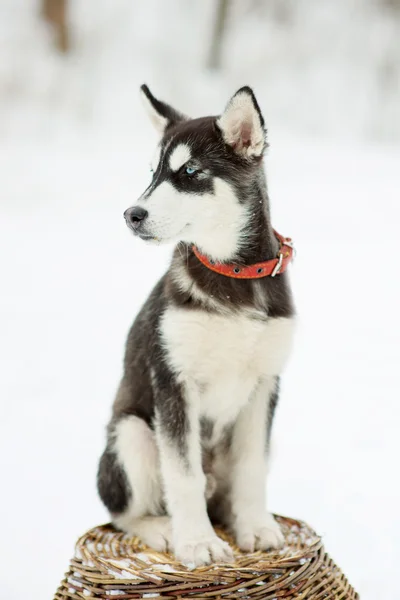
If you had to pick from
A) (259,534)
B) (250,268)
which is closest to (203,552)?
(259,534)

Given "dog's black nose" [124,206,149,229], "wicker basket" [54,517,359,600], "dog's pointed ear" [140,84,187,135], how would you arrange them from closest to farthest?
1. "wicker basket" [54,517,359,600]
2. "dog's black nose" [124,206,149,229]
3. "dog's pointed ear" [140,84,187,135]

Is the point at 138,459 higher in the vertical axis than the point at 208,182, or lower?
lower

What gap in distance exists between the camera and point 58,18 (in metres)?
10.2

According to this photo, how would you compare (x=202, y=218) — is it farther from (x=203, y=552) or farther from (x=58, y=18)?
(x=58, y=18)

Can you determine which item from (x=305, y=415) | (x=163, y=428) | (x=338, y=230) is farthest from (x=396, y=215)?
(x=163, y=428)

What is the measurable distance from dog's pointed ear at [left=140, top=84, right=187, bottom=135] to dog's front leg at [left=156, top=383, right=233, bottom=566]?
3.54 ft

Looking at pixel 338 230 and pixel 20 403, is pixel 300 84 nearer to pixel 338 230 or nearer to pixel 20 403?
pixel 338 230

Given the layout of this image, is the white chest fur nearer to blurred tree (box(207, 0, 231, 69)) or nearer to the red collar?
the red collar

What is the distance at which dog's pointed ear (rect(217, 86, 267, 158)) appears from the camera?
2643 millimetres

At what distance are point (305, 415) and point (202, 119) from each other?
257 centimetres

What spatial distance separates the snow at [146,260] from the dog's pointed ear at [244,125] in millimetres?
1446

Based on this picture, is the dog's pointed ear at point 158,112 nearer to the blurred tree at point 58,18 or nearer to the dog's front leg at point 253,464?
the dog's front leg at point 253,464

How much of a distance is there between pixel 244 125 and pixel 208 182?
0.25 m

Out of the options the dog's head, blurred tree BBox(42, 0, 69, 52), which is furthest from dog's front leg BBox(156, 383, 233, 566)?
blurred tree BBox(42, 0, 69, 52)
